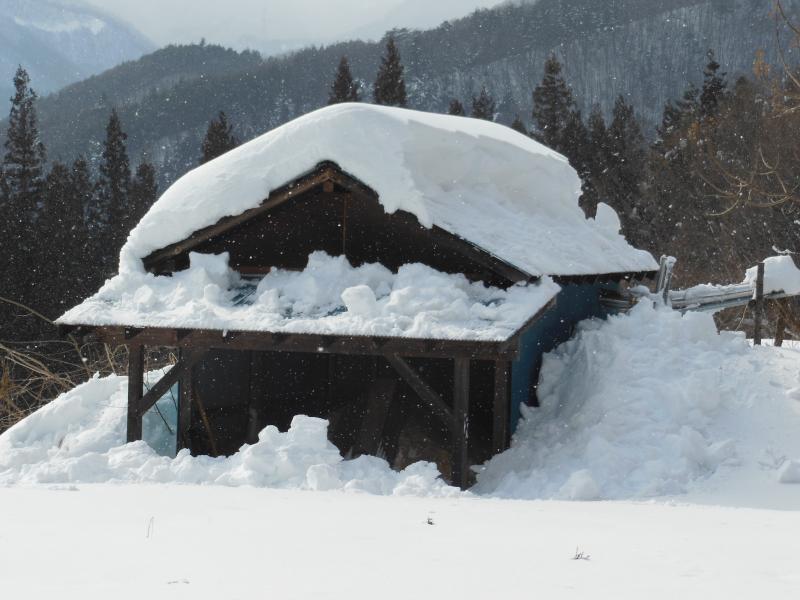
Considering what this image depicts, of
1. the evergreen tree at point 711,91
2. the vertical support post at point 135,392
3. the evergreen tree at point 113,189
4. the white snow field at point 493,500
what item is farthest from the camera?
the evergreen tree at point 711,91

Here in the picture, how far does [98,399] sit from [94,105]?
93577mm

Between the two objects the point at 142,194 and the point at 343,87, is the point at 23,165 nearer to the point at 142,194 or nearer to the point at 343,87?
the point at 142,194

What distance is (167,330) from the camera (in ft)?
34.3

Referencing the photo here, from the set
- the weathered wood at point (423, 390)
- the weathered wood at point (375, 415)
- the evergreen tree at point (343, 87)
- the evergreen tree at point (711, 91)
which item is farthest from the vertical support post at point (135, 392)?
the evergreen tree at point (711, 91)

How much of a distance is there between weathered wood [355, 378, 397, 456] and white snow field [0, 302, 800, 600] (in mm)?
1681

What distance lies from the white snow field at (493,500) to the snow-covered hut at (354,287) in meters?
0.92

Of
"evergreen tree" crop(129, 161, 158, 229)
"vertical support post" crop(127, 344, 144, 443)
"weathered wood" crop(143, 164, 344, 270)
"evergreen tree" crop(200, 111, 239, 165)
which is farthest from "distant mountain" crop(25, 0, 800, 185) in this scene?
"vertical support post" crop(127, 344, 144, 443)

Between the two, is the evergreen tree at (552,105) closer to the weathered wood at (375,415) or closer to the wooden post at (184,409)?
the weathered wood at (375,415)

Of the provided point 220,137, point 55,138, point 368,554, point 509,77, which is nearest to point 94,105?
point 55,138

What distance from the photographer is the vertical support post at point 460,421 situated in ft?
32.3

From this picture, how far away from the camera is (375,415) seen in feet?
38.8

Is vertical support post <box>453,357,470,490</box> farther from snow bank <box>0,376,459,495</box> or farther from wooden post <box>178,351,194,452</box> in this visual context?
wooden post <box>178,351,194,452</box>

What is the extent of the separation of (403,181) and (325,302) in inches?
66.3

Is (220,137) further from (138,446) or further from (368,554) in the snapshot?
(368,554)
